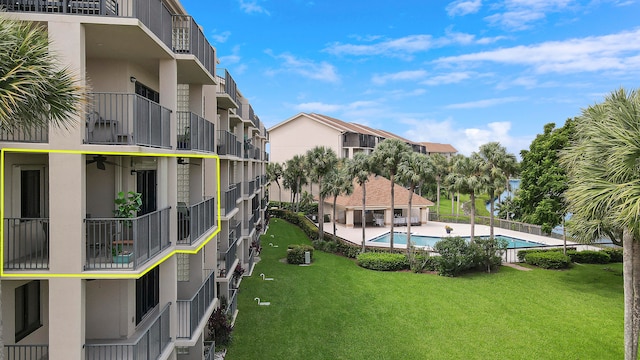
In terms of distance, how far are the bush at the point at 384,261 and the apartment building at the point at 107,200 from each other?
17.3 metres

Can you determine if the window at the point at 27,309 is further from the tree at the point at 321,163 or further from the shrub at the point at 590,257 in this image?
the shrub at the point at 590,257

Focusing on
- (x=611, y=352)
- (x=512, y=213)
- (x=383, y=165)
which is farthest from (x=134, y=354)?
(x=512, y=213)

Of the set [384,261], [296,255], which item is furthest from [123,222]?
[384,261]

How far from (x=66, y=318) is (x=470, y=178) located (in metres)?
29.3

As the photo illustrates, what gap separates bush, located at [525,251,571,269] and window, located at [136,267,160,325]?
28.4 m

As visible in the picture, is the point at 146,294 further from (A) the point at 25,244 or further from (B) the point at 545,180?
(B) the point at 545,180

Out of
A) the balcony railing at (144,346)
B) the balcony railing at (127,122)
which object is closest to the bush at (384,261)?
the balcony railing at (144,346)

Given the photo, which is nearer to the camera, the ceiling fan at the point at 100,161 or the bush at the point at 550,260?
the ceiling fan at the point at 100,161

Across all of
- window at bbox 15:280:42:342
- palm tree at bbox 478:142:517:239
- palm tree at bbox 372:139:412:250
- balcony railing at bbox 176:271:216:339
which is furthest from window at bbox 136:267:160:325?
palm tree at bbox 478:142:517:239

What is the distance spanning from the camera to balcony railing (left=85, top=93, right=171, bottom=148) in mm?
8781

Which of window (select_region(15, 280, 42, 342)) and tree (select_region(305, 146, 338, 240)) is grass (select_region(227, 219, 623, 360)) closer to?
tree (select_region(305, 146, 338, 240))

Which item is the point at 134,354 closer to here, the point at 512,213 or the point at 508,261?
the point at 508,261

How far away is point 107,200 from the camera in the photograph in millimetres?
10914

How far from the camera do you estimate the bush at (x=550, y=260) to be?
99.3 ft
